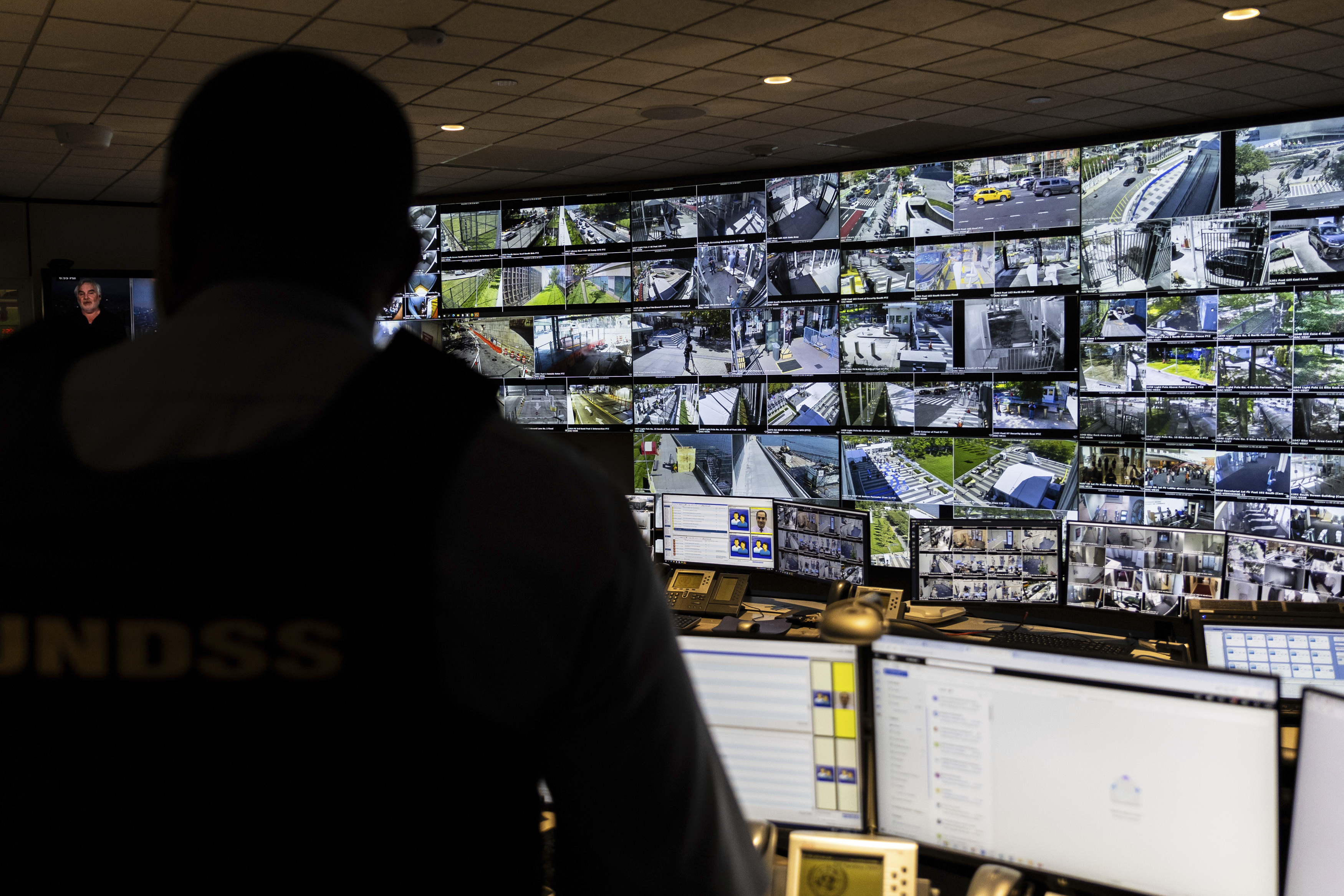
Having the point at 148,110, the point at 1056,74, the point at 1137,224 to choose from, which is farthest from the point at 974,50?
the point at 148,110

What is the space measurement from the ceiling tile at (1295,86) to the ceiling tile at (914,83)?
1.46 meters

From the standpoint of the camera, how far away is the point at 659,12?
374cm

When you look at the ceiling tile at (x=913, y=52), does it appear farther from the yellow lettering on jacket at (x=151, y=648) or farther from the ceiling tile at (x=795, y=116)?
the yellow lettering on jacket at (x=151, y=648)

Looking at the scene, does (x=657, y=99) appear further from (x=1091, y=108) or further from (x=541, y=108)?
(x=1091, y=108)

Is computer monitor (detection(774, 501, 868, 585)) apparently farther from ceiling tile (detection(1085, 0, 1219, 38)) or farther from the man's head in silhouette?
the man's head in silhouette

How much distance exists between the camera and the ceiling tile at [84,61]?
159 inches

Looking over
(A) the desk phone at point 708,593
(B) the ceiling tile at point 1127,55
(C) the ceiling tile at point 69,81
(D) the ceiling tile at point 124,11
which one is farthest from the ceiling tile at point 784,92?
(C) the ceiling tile at point 69,81

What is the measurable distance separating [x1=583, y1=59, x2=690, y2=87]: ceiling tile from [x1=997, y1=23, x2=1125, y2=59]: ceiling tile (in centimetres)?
140

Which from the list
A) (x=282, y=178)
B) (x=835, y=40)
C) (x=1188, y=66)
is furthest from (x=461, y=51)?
(x=282, y=178)

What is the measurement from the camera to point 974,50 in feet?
14.1

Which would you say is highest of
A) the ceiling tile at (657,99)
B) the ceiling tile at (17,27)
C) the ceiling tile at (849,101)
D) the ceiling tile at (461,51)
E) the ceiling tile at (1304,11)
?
the ceiling tile at (657,99)

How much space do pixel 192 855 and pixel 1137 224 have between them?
6.05 meters

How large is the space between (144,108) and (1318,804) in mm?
5396

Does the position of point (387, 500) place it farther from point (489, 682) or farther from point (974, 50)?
point (974, 50)
